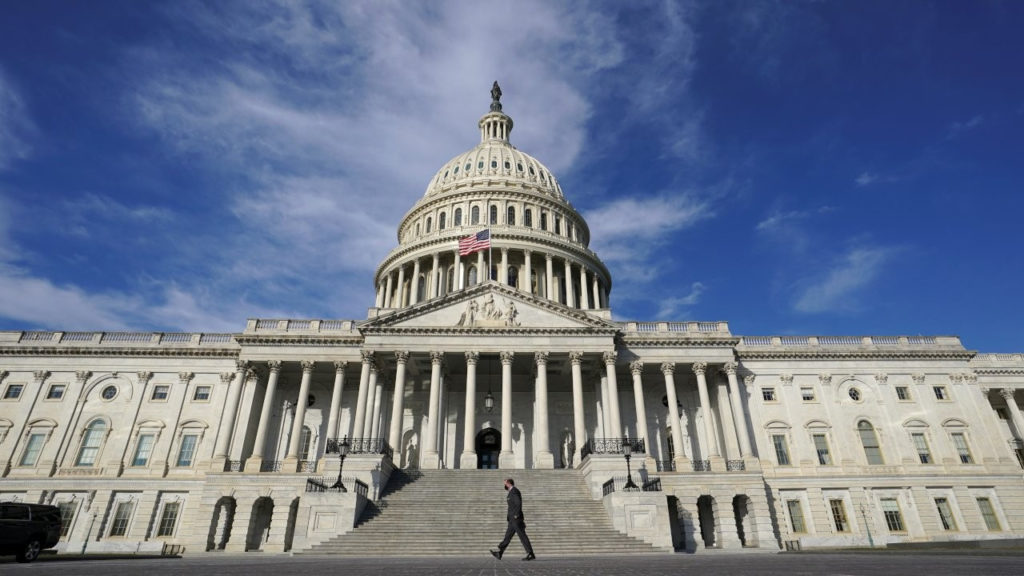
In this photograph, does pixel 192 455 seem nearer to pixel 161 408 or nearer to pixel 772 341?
pixel 161 408

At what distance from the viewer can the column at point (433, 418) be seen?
34.0 meters

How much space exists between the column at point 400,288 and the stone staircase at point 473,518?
93.9ft

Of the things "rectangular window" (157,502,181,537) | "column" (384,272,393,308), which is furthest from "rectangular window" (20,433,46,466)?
"column" (384,272,393,308)

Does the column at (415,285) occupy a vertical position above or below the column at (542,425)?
above

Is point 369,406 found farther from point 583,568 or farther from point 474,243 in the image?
point 583,568

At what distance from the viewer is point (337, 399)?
38.2m

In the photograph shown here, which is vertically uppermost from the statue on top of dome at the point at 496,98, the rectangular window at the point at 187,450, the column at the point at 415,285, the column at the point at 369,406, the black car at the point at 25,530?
the statue on top of dome at the point at 496,98

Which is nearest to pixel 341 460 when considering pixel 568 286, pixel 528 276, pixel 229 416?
pixel 229 416

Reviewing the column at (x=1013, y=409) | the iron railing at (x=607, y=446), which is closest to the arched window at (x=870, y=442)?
the column at (x=1013, y=409)

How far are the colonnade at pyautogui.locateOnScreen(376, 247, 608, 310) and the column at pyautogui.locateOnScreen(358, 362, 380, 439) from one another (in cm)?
1956

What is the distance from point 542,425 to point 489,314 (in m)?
8.43

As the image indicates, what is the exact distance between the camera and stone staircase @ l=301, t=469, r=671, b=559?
22094 millimetres

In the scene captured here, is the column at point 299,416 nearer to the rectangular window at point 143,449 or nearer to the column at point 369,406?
the column at point 369,406

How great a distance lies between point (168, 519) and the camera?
37188 mm
